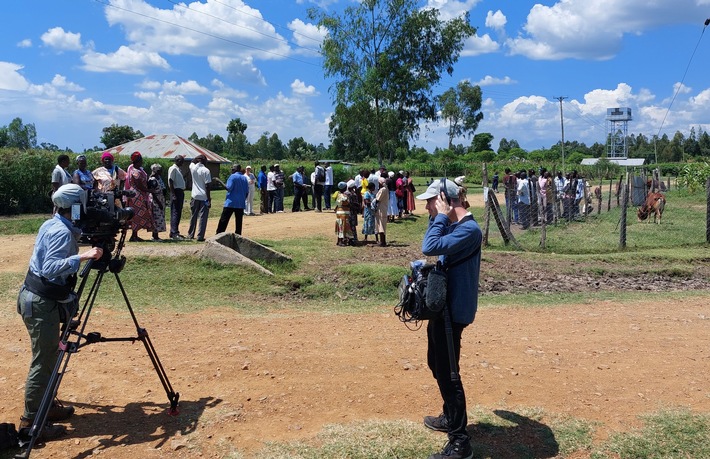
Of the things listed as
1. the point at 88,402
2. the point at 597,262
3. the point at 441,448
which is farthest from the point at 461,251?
the point at 597,262

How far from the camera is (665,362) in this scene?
21.0 ft

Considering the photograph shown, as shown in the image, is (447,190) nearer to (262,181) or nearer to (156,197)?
(156,197)

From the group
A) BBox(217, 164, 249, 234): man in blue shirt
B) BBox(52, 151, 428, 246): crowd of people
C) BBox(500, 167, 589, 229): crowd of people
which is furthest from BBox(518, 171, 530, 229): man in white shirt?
BBox(217, 164, 249, 234): man in blue shirt

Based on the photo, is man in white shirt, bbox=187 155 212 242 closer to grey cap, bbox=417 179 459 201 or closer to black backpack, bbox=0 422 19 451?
black backpack, bbox=0 422 19 451

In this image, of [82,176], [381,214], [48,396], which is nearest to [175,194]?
[82,176]

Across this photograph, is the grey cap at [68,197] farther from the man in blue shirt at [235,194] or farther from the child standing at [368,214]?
the child standing at [368,214]

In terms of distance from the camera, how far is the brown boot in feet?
14.6

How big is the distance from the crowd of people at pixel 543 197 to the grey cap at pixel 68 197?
14225 millimetres

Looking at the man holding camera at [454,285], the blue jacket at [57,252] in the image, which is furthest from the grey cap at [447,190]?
the blue jacket at [57,252]

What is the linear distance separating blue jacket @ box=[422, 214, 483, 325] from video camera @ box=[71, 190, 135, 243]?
233cm

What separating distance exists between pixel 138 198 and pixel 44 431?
27.6ft

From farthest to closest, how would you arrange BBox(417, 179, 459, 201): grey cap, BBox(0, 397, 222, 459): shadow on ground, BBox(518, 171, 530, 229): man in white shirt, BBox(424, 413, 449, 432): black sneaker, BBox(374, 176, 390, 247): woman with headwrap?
BBox(518, 171, 530, 229): man in white shirt, BBox(374, 176, 390, 247): woman with headwrap, BBox(424, 413, 449, 432): black sneaker, BBox(0, 397, 222, 459): shadow on ground, BBox(417, 179, 459, 201): grey cap

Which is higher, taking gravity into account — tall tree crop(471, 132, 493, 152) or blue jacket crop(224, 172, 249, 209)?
tall tree crop(471, 132, 493, 152)

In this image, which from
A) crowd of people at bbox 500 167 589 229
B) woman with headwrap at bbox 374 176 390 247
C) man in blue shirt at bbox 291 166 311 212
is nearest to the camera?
woman with headwrap at bbox 374 176 390 247
